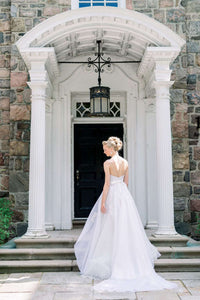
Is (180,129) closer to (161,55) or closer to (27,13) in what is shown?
(161,55)

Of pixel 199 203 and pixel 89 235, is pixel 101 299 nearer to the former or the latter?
pixel 89 235

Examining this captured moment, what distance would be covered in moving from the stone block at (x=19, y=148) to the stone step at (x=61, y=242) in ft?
7.06

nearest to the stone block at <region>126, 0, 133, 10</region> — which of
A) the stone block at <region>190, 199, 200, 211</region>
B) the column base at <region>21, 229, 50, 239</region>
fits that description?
the stone block at <region>190, 199, 200, 211</region>

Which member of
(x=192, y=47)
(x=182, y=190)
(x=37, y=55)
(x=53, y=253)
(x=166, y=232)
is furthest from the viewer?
(x=192, y=47)

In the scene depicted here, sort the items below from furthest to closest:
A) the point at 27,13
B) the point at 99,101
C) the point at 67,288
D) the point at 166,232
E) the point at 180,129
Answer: the point at 27,13 → the point at 180,129 → the point at 99,101 → the point at 166,232 → the point at 67,288

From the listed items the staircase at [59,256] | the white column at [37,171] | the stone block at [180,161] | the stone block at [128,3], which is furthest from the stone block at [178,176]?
the stone block at [128,3]

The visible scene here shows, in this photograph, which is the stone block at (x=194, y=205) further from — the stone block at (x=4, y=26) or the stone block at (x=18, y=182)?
the stone block at (x=4, y=26)

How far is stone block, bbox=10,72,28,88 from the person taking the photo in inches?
282

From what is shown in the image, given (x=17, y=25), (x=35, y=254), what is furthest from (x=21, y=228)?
(x=17, y=25)

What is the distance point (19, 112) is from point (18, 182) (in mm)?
1434

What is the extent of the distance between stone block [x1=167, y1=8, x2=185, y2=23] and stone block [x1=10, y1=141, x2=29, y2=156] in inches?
157

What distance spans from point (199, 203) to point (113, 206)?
3.10 meters

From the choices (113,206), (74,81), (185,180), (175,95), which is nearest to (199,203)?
(185,180)

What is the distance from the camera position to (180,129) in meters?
7.12
